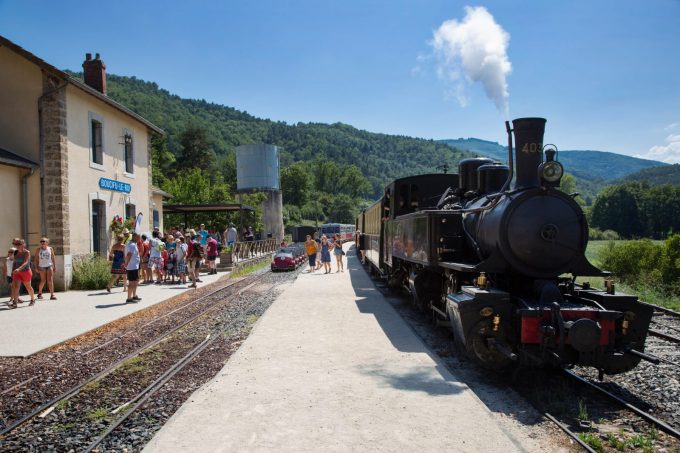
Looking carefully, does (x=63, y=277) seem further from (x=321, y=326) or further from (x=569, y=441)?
(x=569, y=441)

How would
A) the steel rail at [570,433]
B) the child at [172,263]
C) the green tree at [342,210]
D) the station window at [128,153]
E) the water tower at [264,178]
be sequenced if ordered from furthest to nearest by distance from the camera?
the green tree at [342,210] → the water tower at [264,178] → the station window at [128,153] → the child at [172,263] → the steel rail at [570,433]

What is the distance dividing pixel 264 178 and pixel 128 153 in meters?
26.4

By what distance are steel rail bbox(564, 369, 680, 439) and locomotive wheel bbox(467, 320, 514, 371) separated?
99 cm

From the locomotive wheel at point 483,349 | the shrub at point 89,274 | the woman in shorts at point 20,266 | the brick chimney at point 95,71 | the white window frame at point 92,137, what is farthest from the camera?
Result: the brick chimney at point 95,71

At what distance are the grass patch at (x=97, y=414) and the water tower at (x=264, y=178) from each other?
3977 centimetres

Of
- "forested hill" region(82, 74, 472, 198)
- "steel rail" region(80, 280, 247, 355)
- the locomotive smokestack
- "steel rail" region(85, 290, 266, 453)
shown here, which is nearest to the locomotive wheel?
the locomotive smokestack

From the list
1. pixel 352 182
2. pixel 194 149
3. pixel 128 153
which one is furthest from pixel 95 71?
pixel 352 182

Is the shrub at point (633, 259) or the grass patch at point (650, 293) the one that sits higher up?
the shrub at point (633, 259)

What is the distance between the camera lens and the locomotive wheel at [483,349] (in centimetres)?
580

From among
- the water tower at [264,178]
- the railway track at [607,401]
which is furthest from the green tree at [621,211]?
the railway track at [607,401]

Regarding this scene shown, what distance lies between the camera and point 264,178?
152ft

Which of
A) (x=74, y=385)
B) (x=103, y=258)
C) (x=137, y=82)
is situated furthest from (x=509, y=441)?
(x=137, y=82)

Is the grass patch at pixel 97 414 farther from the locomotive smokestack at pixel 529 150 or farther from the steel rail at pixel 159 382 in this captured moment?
the locomotive smokestack at pixel 529 150

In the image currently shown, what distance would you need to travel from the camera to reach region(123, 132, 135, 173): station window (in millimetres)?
19594
